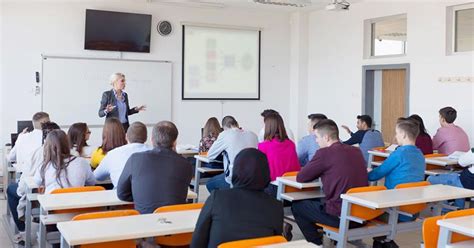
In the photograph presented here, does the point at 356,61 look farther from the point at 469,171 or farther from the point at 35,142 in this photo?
the point at 35,142

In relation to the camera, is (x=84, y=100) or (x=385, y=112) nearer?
(x=84, y=100)

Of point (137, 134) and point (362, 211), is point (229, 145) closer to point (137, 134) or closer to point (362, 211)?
point (137, 134)

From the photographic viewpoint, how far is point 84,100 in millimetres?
8875

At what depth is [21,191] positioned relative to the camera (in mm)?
4508

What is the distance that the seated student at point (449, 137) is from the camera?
685cm

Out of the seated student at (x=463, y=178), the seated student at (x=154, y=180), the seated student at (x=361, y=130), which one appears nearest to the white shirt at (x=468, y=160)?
the seated student at (x=463, y=178)

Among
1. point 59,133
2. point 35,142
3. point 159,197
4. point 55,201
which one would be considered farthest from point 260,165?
point 35,142

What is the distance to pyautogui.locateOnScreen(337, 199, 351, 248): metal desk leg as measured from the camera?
3.61 m

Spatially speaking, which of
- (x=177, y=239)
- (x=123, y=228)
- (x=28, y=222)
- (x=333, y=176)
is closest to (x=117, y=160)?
(x=28, y=222)

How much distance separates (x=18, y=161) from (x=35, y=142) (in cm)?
41

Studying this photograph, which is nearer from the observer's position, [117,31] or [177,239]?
[177,239]

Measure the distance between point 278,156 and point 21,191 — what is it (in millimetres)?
2330

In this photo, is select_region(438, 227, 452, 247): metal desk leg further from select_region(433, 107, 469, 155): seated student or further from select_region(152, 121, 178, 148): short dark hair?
select_region(433, 107, 469, 155): seated student

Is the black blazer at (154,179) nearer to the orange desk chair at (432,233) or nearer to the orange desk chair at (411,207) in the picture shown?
the orange desk chair at (432,233)
